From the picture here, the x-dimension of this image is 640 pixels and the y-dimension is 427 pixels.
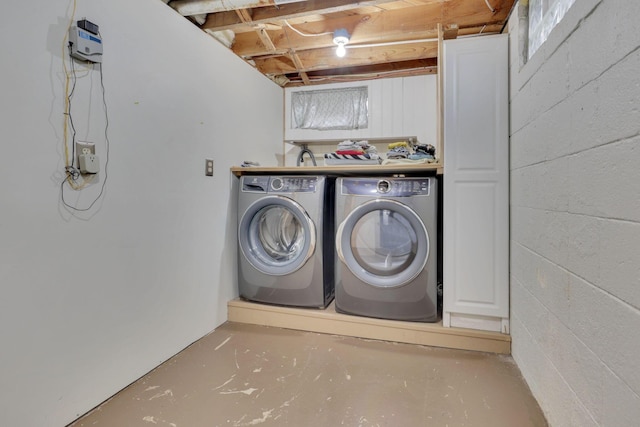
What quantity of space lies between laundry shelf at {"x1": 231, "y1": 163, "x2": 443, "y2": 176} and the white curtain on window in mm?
813

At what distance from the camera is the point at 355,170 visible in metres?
2.13

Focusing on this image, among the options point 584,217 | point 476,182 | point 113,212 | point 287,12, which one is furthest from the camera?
point 287,12

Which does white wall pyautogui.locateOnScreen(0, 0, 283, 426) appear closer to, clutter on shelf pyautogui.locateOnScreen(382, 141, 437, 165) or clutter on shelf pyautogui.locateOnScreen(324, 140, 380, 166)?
clutter on shelf pyautogui.locateOnScreen(324, 140, 380, 166)

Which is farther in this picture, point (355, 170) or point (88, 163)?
point (355, 170)

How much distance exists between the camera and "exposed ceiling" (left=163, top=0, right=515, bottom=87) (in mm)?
1896

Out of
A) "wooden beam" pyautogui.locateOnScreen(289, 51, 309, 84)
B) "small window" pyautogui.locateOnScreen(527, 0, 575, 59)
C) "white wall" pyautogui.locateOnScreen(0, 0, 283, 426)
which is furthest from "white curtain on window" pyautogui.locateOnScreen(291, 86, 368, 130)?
"small window" pyautogui.locateOnScreen(527, 0, 575, 59)

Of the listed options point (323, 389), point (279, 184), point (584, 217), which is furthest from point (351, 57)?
point (323, 389)

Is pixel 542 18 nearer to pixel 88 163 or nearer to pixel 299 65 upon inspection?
pixel 299 65

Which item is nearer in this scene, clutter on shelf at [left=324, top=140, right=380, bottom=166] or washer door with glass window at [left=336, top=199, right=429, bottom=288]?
washer door with glass window at [left=336, top=199, right=429, bottom=288]

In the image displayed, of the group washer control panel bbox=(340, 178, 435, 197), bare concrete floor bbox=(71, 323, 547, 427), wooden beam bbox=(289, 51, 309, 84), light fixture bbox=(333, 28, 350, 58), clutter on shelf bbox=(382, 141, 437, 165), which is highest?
wooden beam bbox=(289, 51, 309, 84)

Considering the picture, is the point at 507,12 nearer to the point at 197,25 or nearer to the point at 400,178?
the point at 400,178

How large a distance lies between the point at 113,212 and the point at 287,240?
1.21 metres

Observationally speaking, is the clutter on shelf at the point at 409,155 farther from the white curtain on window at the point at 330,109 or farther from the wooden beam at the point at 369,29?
the white curtain on window at the point at 330,109

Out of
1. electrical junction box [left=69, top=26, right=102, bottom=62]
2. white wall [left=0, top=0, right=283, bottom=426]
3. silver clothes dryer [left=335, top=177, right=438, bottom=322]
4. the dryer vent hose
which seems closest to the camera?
white wall [left=0, top=0, right=283, bottom=426]
